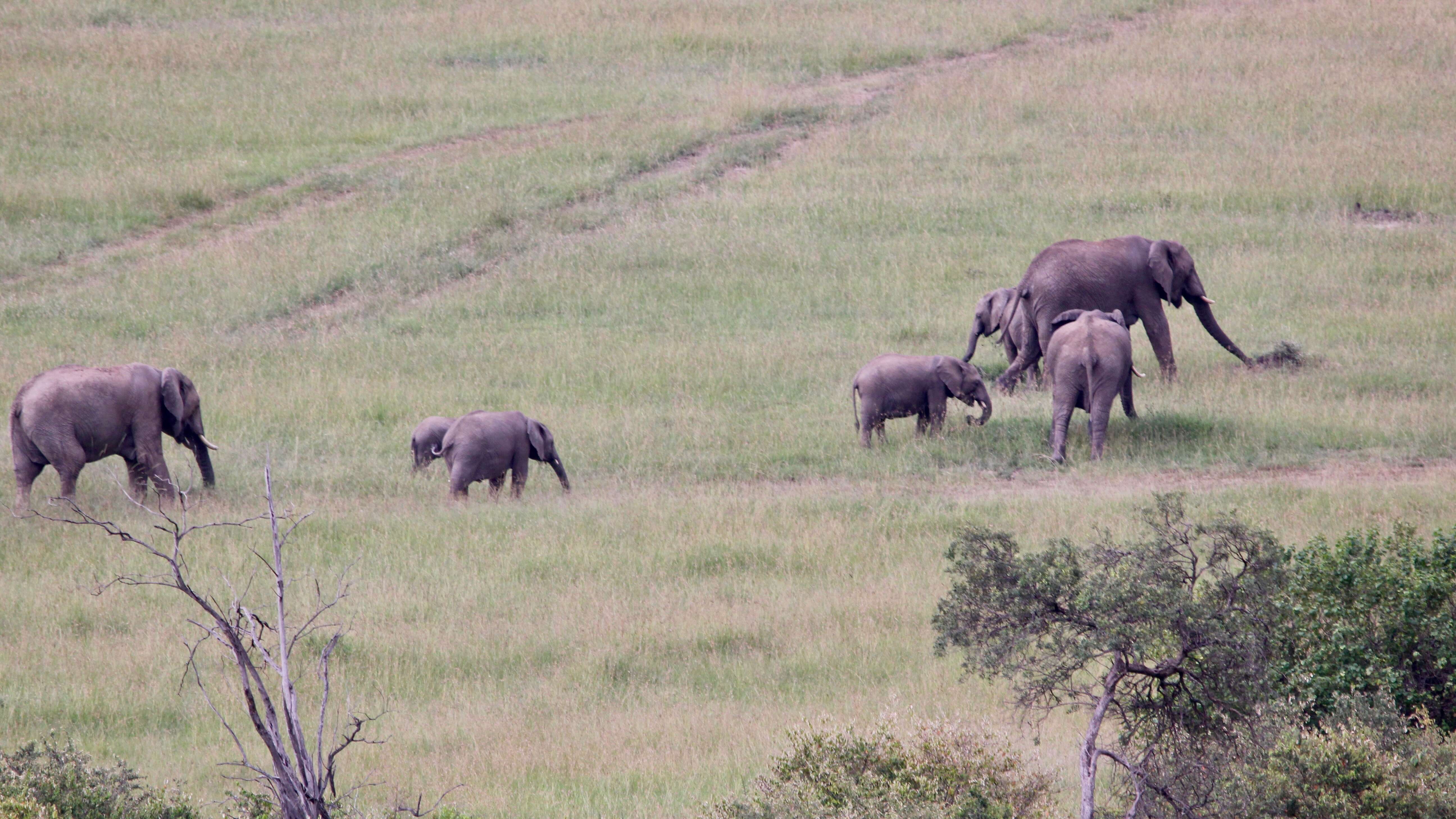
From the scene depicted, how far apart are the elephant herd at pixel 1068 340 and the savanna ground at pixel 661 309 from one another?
517mm

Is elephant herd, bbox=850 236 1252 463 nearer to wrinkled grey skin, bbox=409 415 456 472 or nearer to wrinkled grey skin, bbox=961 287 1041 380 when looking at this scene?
wrinkled grey skin, bbox=961 287 1041 380

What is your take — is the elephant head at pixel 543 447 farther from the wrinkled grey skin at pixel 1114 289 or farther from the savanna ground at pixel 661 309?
the wrinkled grey skin at pixel 1114 289

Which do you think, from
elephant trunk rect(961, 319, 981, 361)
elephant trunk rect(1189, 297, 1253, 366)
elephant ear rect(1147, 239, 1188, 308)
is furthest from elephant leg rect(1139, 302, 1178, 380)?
elephant trunk rect(961, 319, 981, 361)

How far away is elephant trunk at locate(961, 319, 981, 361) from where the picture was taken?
21.6 metres

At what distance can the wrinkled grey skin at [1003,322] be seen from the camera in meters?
21.4

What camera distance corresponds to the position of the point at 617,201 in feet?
107

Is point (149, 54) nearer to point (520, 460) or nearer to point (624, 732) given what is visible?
point (520, 460)

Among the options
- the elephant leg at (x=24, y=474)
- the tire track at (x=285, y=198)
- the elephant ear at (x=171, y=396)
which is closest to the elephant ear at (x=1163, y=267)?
the elephant ear at (x=171, y=396)

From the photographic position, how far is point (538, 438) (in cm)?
1722

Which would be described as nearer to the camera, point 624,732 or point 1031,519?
point 624,732

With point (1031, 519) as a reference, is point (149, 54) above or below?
above

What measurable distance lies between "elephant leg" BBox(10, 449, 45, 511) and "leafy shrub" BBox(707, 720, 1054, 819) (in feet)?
35.1

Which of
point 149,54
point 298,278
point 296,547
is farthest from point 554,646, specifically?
point 149,54

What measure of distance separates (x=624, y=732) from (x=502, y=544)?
4.44 m
